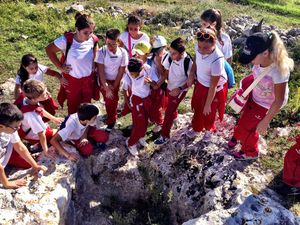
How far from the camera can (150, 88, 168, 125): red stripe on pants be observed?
6.36 metres

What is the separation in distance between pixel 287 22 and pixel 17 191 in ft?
54.5

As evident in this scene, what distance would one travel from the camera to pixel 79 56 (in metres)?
6.01

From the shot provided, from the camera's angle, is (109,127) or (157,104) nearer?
(157,104)

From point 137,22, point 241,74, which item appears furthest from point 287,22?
point 137,22

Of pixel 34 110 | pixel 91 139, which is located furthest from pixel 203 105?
pixel 34 110

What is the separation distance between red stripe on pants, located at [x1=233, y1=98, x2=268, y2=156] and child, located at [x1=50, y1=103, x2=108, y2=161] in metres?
2.19

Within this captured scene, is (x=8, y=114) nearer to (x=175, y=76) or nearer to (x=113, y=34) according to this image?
(x=113, y=34)

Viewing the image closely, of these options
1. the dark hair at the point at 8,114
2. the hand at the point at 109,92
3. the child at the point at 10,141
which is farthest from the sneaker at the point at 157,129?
the dark hair at the point at 8,114

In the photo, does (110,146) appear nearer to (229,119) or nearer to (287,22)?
(229,119)

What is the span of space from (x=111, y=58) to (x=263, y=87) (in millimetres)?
2436

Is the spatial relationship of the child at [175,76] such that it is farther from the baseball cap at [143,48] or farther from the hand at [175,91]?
the baseball cap at [143,48]

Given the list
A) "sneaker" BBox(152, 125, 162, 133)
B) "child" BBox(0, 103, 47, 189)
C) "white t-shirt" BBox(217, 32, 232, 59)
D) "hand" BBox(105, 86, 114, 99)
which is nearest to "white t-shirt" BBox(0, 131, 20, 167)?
"child" BBox(0, 103, 47, 189)

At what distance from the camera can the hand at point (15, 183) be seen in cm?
496

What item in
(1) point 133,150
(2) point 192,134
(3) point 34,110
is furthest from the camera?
(2) point 192,134
